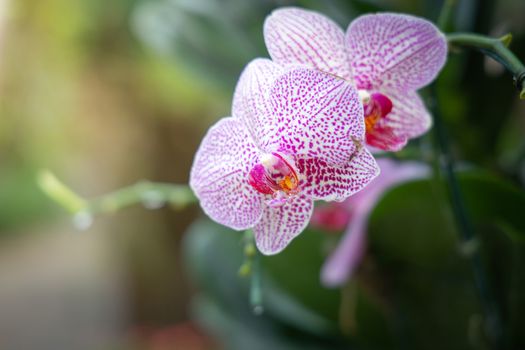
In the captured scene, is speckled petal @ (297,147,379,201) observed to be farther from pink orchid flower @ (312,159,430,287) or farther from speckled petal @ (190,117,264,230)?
pink orchid flower @ (312,159,430,287)

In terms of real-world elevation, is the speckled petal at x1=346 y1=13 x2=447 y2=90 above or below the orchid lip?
above

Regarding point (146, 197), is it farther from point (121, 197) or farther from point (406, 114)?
point (406, 114)

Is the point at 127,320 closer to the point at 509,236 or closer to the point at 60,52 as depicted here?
the point at 60,52

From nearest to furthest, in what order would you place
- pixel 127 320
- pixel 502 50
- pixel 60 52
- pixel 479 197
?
pixel 502 50 → pixel 479 197 → pixel 60 52 → pixel 127 320

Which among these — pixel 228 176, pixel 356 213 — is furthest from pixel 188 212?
pixel 228 176

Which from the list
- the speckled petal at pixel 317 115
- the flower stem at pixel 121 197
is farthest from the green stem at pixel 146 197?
the speckled petal at pixel 317 115

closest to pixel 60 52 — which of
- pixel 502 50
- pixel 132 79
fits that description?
pixel 132 79

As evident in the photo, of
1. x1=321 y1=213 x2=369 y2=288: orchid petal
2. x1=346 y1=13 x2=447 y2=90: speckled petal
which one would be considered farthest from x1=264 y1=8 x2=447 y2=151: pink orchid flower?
x1=321 y1=213 x2=369 y2=288: orchid petal
